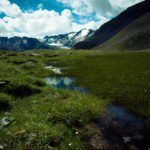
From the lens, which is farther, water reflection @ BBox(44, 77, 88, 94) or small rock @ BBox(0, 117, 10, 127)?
water reflection @ BBox(44, 77, 88, 94)

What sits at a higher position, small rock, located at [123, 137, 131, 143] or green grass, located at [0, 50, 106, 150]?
green grass, located at [0, 50, 106, 150]

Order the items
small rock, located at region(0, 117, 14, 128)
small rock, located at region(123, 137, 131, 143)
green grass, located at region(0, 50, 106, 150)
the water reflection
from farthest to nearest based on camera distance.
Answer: the water reflection, small rock, located at region(0, 117, 14, 128), small rock, located at region(123, 137, 131, 143), green grass, located at region(0, 50, 106, 150)

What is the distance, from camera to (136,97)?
41.4 ft

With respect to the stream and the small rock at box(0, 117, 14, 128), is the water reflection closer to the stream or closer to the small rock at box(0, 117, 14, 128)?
the stream

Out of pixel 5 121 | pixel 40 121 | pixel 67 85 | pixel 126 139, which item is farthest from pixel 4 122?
pixel 67 85

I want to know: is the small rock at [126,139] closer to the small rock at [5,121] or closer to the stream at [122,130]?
the stream at [122,130]

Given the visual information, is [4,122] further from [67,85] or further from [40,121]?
[67,85]

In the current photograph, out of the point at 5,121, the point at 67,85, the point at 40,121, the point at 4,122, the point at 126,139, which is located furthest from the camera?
the point at 67,85

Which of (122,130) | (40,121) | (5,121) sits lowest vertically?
(122,130)

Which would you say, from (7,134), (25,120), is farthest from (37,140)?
(25,120)

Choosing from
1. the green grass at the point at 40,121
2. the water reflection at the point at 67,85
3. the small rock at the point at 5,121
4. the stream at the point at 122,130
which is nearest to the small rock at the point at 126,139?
the stream at the point at 122,130

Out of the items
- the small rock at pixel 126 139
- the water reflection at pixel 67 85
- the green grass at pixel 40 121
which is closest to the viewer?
the green grass at pixel 40 121

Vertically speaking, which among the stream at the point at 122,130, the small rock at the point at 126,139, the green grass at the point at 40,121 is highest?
the green grass at the point at 40,121

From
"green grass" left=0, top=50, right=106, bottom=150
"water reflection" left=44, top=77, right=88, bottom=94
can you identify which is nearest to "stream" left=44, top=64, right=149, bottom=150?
"green grass" left=0, top=50, right=106, bottom=150
